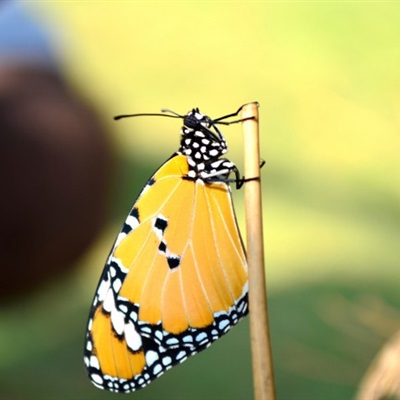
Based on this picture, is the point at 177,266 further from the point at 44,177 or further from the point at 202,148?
the point at 44,177

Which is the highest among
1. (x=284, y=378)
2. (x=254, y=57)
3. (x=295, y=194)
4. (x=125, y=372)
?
(x=254, y=57)

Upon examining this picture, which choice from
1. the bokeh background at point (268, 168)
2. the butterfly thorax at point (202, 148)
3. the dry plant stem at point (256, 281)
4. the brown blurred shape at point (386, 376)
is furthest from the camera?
the bokeh background at point (268, 168)

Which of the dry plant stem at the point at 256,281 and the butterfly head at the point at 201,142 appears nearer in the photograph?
the dry plant stem at the point at 256,281

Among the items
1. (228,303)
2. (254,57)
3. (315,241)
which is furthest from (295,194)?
(228,303)

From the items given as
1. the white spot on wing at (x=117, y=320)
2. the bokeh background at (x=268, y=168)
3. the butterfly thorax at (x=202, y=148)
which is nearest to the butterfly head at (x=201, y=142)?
the butterfly thorax at (x=202, y=148)

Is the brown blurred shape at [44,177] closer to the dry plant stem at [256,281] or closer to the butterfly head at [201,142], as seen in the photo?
the butterfly head at [201,142]

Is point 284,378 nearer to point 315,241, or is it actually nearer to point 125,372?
point 315,241

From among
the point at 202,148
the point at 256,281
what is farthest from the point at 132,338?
the point at 256,281
